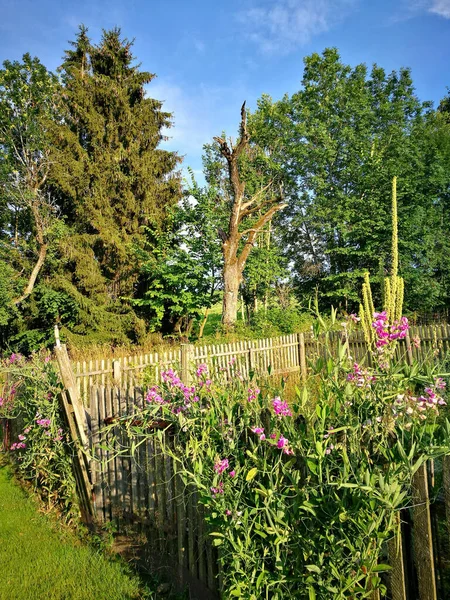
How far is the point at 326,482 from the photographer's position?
154 cm

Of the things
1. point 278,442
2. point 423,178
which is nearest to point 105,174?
point 423,178

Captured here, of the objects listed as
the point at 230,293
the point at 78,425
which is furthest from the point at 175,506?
the point at 230,293

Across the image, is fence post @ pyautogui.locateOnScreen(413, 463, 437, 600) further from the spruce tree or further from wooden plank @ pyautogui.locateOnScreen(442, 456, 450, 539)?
the spruce tree

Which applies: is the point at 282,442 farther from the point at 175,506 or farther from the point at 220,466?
the point at 175,506

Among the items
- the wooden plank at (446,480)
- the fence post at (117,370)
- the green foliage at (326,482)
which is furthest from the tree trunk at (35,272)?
the wooden plank at (446,480)

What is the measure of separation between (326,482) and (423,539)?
0.44m

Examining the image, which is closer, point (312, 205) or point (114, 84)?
point (114, 84)

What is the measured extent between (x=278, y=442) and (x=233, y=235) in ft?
46.6

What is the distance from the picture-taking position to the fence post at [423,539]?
5.03 feet

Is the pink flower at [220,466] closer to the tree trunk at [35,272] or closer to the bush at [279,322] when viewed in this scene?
the bush at [279,322]

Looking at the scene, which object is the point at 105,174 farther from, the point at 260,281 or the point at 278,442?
the point at 278,442

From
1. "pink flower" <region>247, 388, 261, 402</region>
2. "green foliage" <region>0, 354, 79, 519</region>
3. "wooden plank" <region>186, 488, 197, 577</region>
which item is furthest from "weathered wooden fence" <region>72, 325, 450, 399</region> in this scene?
"pink flower" <region>247, 388, 261, 402</region>

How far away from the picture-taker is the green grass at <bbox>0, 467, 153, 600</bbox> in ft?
8.81

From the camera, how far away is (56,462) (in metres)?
3.97
